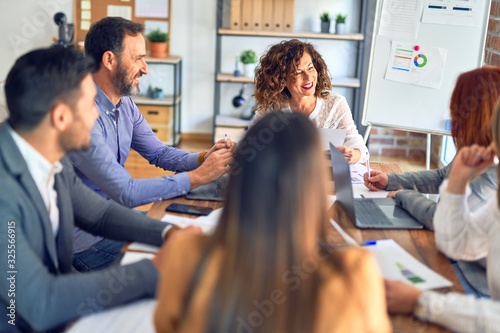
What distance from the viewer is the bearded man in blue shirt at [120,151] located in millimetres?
2018

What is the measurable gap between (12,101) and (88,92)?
0.18 m

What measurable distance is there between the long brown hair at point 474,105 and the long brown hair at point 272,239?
0.83 meters

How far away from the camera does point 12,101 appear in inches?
56.0

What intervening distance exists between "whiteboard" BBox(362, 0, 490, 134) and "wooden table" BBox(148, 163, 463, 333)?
1655 mm

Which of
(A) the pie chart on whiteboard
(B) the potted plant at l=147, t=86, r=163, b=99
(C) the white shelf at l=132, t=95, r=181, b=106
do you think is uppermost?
(A) the pie chart on whiteboard

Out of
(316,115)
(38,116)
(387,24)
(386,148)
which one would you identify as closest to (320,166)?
(38,116)

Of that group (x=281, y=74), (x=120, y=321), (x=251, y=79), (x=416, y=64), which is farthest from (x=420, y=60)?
(x=120, y=321)

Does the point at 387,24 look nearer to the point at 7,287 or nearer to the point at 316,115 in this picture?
the point at 316,115

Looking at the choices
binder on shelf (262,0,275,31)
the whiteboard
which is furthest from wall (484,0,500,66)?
binder on shelf (262,0,275,31)

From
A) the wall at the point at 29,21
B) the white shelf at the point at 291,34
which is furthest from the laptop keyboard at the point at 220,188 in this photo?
the wall at the point at 29,21

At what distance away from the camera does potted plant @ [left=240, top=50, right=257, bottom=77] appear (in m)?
4.78

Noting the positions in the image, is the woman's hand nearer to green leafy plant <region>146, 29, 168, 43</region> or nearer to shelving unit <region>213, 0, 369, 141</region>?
shelving unit <region>213, 0, 369, 141</region>

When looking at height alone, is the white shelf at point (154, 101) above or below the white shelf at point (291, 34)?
below

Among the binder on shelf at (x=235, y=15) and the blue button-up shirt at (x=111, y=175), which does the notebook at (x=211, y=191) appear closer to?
the blue button-up shirt at (x=111, y=175)
